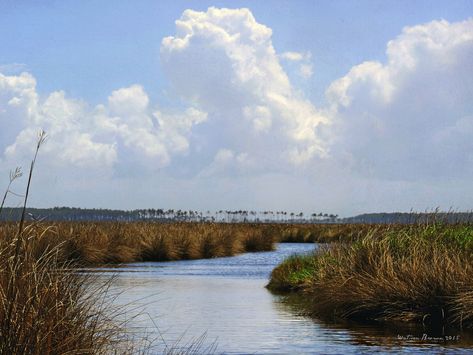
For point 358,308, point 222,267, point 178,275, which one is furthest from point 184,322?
point 222,267

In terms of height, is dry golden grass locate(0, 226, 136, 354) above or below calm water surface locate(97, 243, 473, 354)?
above

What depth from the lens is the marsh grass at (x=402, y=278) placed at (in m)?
16.6

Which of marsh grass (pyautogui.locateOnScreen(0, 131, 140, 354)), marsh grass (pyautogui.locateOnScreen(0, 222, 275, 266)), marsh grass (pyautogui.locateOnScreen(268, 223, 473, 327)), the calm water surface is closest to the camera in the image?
marsh grass (pyautogui.locateOnScreen(0, 131, 140, 354))

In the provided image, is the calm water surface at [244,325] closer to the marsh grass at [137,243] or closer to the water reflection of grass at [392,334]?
the water reflection of grass at [392,334]

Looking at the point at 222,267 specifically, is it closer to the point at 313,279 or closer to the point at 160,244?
the point at 160,244

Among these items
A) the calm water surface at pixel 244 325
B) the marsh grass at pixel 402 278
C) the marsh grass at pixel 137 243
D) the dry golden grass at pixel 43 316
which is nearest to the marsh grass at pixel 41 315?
the dry golden grass at pixel 43 316

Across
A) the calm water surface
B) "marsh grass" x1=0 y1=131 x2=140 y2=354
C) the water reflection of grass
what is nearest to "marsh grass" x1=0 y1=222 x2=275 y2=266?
the calm water surface

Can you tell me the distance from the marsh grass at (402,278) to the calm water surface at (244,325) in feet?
2.27

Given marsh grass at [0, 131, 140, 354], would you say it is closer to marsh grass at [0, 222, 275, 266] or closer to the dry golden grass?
the dry golden grass

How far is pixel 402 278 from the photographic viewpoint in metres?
17.2

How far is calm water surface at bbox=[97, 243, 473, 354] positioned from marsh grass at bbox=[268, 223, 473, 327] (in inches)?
27.3

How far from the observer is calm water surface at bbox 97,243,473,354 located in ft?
45.6

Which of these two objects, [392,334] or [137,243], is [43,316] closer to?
[392,334]

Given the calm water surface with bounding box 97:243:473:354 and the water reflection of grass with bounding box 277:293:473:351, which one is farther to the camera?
the water reflection of grass with bounding box 277:293:473:351
